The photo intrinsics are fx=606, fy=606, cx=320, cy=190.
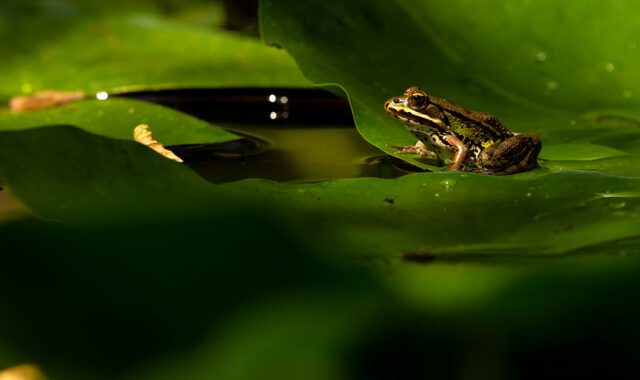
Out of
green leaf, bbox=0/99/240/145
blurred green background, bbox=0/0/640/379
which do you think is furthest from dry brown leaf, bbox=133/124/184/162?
blurred green background, bbox=0/0/640/379

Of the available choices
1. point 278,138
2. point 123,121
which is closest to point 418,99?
point 278,138

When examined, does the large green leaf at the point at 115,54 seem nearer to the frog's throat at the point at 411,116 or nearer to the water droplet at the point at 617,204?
the frog's throat at the point at 411,116

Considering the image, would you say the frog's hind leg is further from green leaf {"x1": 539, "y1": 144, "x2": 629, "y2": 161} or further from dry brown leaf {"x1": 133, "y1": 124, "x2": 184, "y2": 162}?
dry brown leaf {"x1": 133, "y1": 124, "x2": 184, "y2": 162}

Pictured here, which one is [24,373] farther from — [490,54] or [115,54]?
[115,54]

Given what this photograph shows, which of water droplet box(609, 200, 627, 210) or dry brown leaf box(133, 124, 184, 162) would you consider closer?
water droplet box(609, 200, 627, 210)

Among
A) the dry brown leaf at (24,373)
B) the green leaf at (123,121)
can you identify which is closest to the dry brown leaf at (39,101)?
the green leaf at (123,121)

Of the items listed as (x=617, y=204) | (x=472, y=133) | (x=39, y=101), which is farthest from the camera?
(x=39, y=101)
